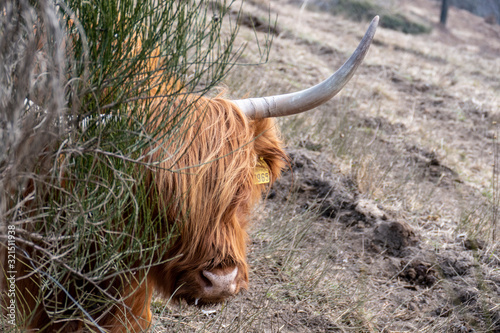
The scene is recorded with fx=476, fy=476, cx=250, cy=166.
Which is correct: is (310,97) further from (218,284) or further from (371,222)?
(371,222)

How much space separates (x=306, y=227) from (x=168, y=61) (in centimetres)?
221

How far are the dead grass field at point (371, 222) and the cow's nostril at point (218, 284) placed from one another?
227 millimetres

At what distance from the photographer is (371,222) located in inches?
170

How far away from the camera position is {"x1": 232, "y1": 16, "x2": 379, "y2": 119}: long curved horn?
2.20m

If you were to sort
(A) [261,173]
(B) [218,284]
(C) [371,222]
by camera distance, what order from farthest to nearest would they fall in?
(C) [371,222] < (A) [261,173] < (B) [218,284]

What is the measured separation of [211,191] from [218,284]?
0.45 meters

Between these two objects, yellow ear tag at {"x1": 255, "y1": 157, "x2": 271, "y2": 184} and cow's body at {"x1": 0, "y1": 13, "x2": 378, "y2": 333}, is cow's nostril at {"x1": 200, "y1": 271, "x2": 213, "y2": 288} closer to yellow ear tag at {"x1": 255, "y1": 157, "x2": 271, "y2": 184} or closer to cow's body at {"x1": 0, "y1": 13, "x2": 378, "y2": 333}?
cow's body at {"x1": 0, "y1": 13, "x2": 378, "y2": 333}

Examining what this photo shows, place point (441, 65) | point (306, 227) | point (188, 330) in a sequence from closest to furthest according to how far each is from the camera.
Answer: point (188, 330) → point (306, 227) → point (441, 65)

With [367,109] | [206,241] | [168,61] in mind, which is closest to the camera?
[168,61]

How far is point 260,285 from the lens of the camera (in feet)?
11.5

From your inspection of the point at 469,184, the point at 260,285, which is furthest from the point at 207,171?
the point at 469,184

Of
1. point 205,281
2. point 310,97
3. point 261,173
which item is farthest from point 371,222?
point 205,281

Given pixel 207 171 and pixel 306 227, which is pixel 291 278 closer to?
pixel 306 227

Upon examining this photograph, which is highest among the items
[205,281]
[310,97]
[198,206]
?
[310,97]
